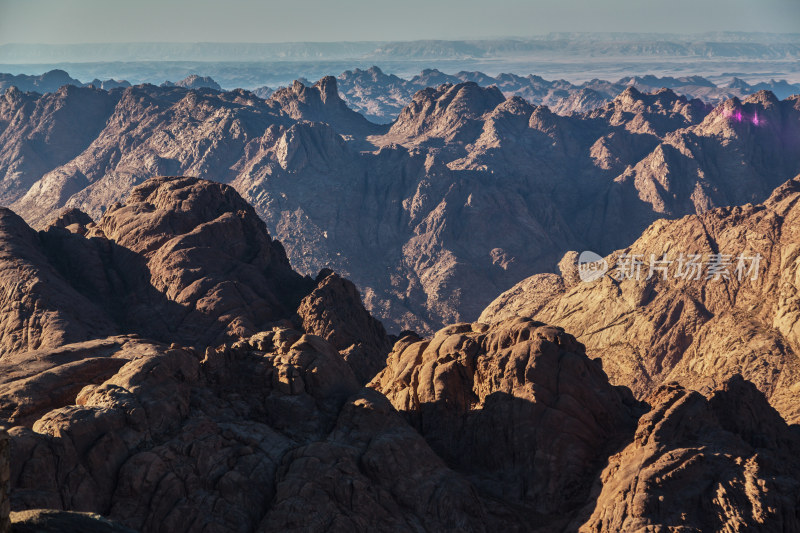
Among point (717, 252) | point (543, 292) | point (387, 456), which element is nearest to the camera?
point (387, 456)

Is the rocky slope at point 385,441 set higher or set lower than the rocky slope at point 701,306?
higher

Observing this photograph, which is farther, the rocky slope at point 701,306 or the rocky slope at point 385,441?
the rocky slope at point 701,306

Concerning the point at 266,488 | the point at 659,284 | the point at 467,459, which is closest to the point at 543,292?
the point at 659,284

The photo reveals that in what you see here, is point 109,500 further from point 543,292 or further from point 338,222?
point 338,222

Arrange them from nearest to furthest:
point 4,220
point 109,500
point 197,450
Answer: point 109,500, point 197,450, point 4,220
